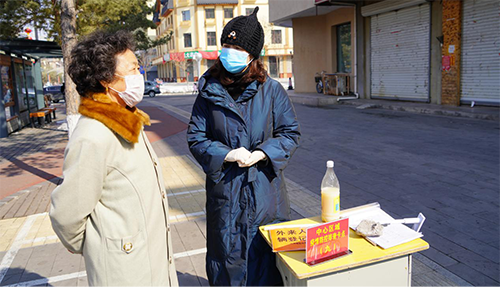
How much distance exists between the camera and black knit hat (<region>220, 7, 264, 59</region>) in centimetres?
262

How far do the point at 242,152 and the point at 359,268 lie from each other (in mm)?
924

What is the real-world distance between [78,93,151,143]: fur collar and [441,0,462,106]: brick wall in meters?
14.3

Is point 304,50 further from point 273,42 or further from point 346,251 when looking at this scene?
point 273,42

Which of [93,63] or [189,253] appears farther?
[189,253]

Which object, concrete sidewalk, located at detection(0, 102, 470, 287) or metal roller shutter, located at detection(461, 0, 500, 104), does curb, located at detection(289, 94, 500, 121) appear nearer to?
metal roller shutter, located at detection(461, 0, 500, 104)

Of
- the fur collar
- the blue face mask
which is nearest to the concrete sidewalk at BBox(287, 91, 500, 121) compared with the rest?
the blue face mask

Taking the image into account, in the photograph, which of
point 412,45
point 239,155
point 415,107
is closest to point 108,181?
point 239,155

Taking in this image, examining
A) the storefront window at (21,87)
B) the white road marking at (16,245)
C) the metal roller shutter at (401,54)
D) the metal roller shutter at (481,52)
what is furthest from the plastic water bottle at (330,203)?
the storefront window at (21,87)

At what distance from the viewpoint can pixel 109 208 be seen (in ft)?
6.40

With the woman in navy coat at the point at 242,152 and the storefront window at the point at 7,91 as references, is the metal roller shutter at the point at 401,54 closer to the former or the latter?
the woman in navy coat at the point at 242,152

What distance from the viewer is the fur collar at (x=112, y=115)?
6.31 ft

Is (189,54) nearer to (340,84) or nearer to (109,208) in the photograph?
(340,84)

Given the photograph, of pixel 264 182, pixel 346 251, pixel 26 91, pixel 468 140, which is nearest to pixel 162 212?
pixel 264 182

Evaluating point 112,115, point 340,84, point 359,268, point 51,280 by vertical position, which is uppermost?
point 112,115
